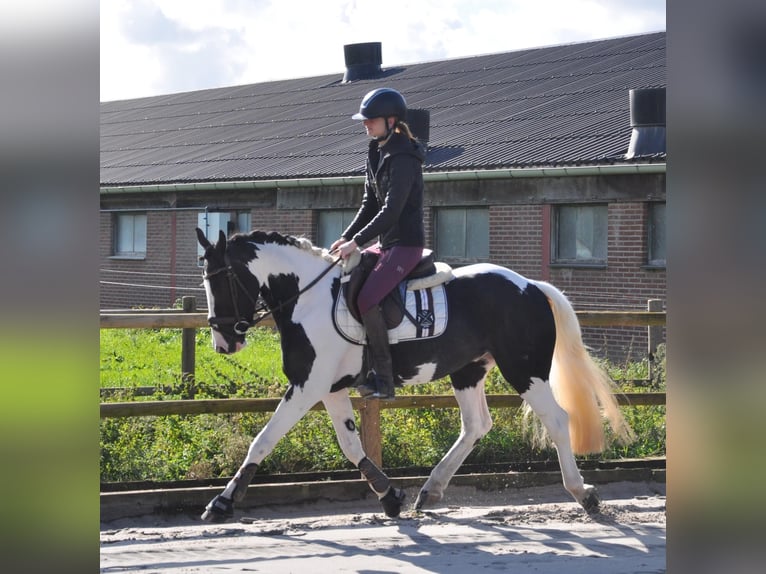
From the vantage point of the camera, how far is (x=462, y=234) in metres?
20.6

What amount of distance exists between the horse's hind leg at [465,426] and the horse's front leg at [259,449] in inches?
48.8

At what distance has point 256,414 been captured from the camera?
30.0ft

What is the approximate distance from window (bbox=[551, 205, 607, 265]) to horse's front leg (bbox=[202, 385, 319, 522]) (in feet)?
40.9

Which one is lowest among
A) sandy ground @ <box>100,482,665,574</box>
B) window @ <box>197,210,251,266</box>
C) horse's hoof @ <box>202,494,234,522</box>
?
sandy ground @ <box>100,482,665,574</box>

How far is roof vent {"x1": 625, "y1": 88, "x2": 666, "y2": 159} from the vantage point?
58.2ft

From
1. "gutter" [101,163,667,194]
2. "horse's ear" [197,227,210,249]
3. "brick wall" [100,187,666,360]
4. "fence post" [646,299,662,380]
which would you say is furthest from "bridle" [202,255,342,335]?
"gutter" [101,163,667,194]

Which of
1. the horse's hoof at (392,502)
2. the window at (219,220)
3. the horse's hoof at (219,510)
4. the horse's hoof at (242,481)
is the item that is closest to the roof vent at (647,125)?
the window at (219,220)

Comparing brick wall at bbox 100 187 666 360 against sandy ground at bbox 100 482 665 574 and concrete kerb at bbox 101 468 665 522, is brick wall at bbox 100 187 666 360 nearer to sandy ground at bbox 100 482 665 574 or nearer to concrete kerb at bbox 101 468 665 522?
concrete kerb at bbox 101 468 665 522

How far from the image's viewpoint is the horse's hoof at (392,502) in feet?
24.5

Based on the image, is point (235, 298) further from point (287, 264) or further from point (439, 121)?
point (439, 121)

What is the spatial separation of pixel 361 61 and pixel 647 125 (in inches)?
597

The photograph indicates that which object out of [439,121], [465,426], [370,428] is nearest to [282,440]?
[370,428]
